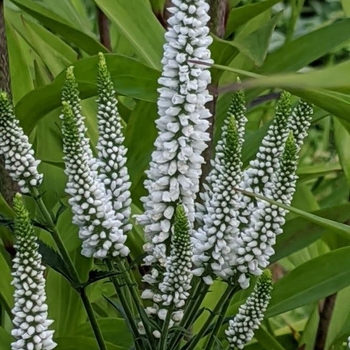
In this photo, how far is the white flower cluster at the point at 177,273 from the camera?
0.53 meters

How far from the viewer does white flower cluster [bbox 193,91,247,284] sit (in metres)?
0.54

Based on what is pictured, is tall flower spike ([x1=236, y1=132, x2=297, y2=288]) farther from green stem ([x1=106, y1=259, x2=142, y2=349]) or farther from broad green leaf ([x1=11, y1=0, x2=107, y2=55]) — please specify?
broad green leaf ([x1=11, y1=0, x2=107, y2=55])

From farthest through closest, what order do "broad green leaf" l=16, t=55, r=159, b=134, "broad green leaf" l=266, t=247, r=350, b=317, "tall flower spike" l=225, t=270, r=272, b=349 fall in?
"broad green leaf" l=266, t=247, r=350, b=317 < "broad green leaf" l=16, t=55, r=159, b=134 < "tall flower spike" l=225, t=270, r=272, b=349

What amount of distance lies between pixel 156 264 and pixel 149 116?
0.88ft

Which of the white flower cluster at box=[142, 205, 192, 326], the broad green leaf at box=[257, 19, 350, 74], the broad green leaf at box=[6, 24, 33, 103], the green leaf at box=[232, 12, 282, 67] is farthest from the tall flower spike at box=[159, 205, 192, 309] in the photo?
the broad green leaf at box=[6, 24, 33, 103]

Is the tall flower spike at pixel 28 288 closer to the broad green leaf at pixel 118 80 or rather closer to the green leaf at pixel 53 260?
the green leaf at pixel 53 260

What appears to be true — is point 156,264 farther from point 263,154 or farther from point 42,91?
point 42,91

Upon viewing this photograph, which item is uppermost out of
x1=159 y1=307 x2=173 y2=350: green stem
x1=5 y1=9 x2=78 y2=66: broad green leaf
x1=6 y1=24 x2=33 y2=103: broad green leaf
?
x1=5 y1=9 x2=78 y2=66: broad green leaf

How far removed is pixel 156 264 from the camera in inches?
23.6

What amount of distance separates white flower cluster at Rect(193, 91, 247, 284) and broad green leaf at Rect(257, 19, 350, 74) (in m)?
0.26

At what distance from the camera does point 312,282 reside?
0.84 m

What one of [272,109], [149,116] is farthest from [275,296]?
[272,109]

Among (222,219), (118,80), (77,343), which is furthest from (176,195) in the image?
(77,343)

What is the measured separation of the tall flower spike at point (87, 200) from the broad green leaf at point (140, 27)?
29 cm
